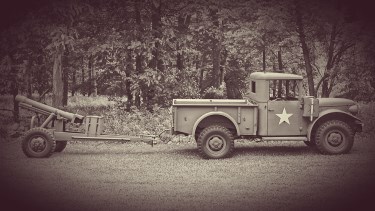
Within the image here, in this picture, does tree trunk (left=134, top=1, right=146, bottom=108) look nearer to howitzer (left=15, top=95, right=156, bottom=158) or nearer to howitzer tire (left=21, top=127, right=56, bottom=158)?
howitzer (left=15, top=95, right=156, bottom=158)

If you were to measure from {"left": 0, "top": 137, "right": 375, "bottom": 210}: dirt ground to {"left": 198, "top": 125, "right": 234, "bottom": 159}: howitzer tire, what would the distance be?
30cm

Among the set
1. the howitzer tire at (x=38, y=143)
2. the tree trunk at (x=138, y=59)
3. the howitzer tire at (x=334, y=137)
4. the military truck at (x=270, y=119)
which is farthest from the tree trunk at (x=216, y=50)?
the howitzer tire at (x=38, y=143)

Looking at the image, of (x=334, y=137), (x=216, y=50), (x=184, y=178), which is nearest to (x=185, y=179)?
(x=184, y=178)

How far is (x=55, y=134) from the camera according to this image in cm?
1193

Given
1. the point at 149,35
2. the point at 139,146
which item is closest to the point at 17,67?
the point at 149,35

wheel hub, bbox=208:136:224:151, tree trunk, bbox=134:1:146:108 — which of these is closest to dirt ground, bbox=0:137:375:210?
wheel hub, bbox=208:136:224:151

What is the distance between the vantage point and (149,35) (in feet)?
57.4

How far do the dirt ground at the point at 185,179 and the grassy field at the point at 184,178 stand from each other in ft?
0.06

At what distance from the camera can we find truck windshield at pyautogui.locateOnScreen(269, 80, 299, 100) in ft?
39.5

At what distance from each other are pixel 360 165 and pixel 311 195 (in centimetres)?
304

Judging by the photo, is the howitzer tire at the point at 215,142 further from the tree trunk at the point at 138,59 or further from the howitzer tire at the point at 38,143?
the tree trunk at the point at 138,59

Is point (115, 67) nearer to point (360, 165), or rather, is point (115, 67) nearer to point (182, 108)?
point (182, 108)

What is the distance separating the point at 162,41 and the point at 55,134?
274 inches

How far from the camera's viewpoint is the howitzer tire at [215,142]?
11.6 meters
